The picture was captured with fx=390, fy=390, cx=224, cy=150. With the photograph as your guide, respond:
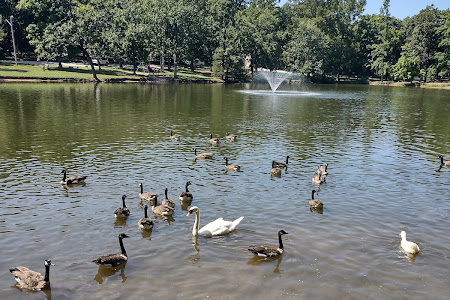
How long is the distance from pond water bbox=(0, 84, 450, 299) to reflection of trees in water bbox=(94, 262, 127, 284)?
55 mm

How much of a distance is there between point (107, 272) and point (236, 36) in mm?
112413

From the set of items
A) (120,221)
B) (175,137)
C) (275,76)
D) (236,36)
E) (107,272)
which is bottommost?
(107,272)

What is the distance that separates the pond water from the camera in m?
12.8

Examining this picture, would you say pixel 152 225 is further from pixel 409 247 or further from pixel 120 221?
pixel 409 247

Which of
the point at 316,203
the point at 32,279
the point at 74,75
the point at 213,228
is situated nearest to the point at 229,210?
the point at 213,228

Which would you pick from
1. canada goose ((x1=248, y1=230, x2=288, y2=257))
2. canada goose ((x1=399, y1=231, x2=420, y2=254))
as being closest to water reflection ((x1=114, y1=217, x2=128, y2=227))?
canada goose ((x1=248, y1=230, x2=288, y2=257))

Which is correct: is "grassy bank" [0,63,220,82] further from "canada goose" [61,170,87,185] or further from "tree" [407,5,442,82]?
"canada goose" [61,170,87,185]

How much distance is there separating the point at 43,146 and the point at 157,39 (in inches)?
3298

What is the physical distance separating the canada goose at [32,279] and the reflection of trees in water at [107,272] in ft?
5.11

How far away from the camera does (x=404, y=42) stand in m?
143

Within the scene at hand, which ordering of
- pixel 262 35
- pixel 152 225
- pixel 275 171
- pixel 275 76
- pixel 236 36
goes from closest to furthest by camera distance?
pixel 152 225
pixel 275 171
pixel 236 36
pixel 275 76
pixel 262 35

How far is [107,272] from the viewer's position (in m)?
13.3

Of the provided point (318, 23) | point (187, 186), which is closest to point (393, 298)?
point (187, 186)

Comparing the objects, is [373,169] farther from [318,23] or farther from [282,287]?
[318,23]
